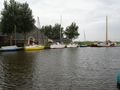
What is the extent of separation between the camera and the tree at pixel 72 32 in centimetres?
15312

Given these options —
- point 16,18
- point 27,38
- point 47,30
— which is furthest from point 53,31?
point 16,18

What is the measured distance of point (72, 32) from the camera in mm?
152875

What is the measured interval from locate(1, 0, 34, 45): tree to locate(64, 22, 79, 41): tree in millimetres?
61657

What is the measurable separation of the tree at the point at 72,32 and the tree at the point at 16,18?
6166 centimetres

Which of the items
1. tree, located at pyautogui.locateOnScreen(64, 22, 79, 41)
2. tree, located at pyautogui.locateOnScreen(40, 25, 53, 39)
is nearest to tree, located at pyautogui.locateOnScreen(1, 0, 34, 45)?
tree, located at pyautogui.locateOnScreen(64, 22, 79, 41)

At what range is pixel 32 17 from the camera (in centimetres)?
9312

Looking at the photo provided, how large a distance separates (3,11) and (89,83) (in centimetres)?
7108

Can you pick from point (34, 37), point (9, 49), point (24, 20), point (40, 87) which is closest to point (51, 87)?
point (40, 87)

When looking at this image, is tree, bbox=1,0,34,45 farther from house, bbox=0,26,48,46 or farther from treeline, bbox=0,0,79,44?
house, bbox=0,26,48,46

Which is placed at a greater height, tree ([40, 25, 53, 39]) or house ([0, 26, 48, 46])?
tree ([40, 25, 53, 39])

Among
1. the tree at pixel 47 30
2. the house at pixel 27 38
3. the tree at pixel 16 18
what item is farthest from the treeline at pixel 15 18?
the tree at pixel 47 30

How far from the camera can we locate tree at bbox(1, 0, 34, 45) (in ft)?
296

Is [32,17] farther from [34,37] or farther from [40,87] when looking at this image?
[40,87]

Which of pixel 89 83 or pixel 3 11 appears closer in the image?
pixel 89 83
